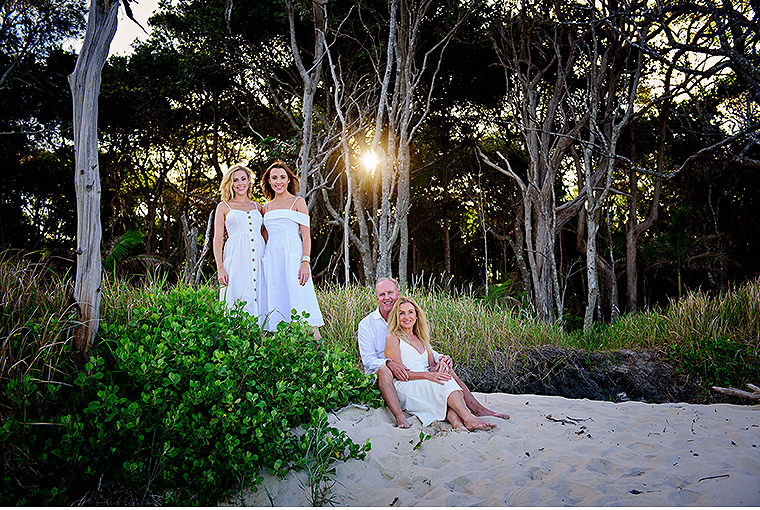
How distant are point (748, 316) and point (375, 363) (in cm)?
541

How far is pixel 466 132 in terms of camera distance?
50.2 feet

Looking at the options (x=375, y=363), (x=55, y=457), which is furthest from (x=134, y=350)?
(x=375, y=363)

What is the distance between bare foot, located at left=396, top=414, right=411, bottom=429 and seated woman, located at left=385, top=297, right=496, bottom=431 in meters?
0.15

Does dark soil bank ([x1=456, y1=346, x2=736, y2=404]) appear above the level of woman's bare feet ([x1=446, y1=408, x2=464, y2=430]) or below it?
below

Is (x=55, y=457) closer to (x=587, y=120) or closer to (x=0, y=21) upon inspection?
(x=587, y=120)

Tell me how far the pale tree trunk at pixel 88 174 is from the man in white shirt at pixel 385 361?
216cm

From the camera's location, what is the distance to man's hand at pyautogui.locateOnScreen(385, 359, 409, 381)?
4406 millimetres

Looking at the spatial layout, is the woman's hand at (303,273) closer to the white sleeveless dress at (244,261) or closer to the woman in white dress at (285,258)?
the woman in white dress at (285,258)

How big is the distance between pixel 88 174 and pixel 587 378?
5.83m

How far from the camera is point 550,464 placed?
11.3 ft

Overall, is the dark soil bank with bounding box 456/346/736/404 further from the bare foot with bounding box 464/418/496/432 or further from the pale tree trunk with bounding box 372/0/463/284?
the pale tree trunk with bounding box 372/0/463/284

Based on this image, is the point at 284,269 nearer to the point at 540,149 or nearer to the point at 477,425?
the point at 477,425

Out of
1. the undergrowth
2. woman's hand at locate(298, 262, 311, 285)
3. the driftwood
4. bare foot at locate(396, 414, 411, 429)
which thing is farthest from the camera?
the driftwood

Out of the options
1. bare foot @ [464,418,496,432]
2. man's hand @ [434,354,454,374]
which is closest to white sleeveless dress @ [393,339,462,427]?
man's hand @ [434,354,454,374]
